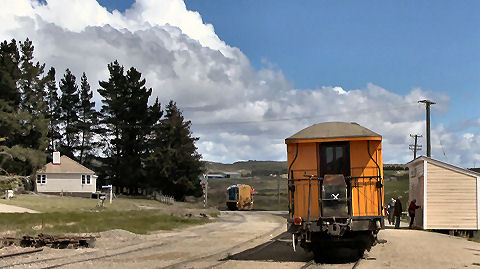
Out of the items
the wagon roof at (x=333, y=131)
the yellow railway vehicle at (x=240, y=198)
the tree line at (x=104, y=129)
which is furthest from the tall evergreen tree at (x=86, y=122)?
the wagon roof at (x=333, y=131)

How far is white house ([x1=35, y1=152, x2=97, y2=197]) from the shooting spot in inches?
2574

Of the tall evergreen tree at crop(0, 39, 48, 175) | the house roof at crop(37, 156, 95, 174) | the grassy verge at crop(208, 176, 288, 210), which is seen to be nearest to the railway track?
the tall evergreen tree at crop(0, 39, 48, 175)

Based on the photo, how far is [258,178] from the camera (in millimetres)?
143375

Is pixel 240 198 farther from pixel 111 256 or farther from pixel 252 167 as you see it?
pixel 252 167

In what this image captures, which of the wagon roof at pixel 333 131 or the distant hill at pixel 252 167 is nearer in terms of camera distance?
the wagon roof at pixel 333 131

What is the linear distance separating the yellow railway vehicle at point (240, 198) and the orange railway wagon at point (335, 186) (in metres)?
55.5

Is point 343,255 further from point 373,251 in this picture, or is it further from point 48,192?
point 48,192

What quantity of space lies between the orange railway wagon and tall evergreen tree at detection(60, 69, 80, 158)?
73.2 metres

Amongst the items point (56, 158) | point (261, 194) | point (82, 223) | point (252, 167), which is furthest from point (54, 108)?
point (252, 167)

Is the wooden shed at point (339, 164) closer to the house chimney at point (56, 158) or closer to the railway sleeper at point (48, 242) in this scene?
the railway sleeper at point (48, 242)

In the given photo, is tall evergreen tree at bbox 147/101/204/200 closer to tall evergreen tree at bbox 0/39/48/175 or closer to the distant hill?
tall evergreen tree at bbox 0/39/48/175

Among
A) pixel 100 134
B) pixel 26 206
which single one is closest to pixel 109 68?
pixel 100 134

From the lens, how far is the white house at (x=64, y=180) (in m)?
65.4

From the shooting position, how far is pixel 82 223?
30406 millimetres
